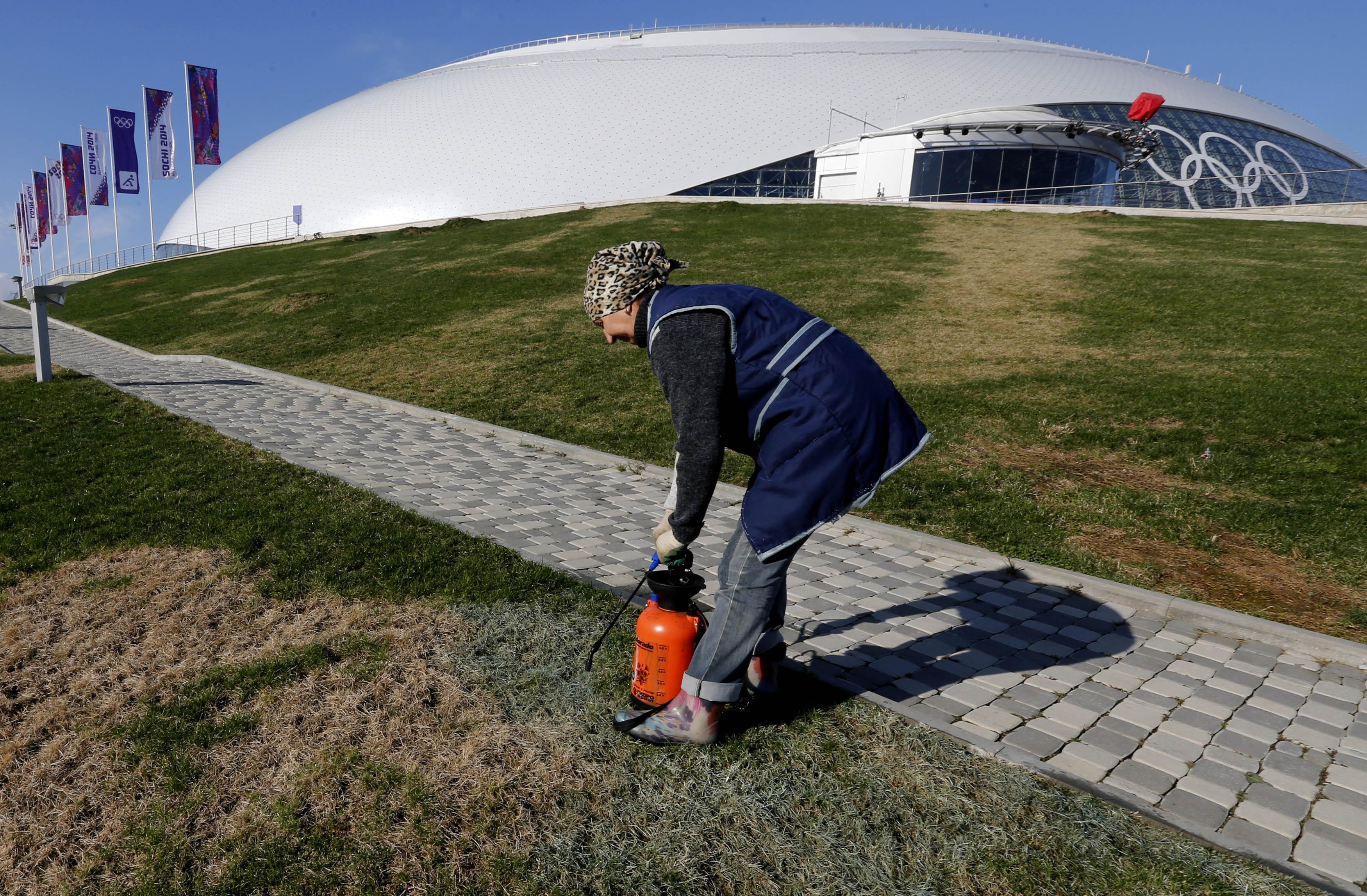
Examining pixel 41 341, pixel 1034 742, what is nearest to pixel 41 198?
pixel 41 341

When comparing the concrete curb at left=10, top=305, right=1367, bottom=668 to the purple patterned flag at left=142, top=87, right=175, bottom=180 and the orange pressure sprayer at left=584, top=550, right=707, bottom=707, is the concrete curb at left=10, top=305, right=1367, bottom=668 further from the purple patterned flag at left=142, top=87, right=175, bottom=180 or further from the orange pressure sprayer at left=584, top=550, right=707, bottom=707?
the purple patterned flag at left=142, top=87, right=175, bottom=180

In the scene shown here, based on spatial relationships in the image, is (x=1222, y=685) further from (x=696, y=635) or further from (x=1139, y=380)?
(x=1139, y=380)

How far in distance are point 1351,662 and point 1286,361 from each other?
7.07 m

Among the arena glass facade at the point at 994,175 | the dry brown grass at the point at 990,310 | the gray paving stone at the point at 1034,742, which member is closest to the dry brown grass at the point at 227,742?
the gray paving stone at the point at 1034,742

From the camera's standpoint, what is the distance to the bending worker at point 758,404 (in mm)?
2674

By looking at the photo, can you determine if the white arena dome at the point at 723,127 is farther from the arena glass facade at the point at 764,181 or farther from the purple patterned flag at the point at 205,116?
the purple patterned flag at the point at 205,116

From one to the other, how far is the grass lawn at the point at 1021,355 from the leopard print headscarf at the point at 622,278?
4108 millimetres

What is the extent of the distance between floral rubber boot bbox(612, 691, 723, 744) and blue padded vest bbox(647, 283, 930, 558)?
0.79 metres

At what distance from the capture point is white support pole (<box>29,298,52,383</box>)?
11.7m

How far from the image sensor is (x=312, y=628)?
4.18m

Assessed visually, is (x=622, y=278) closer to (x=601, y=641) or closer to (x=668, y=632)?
(x=668, y=632)

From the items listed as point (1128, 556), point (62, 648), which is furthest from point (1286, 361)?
point (62, 648)

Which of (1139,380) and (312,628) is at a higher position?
(1139,380)

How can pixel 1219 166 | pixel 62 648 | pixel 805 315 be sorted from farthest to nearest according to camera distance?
pixel 1219 166, pixel 62 648, pixel 805 315
